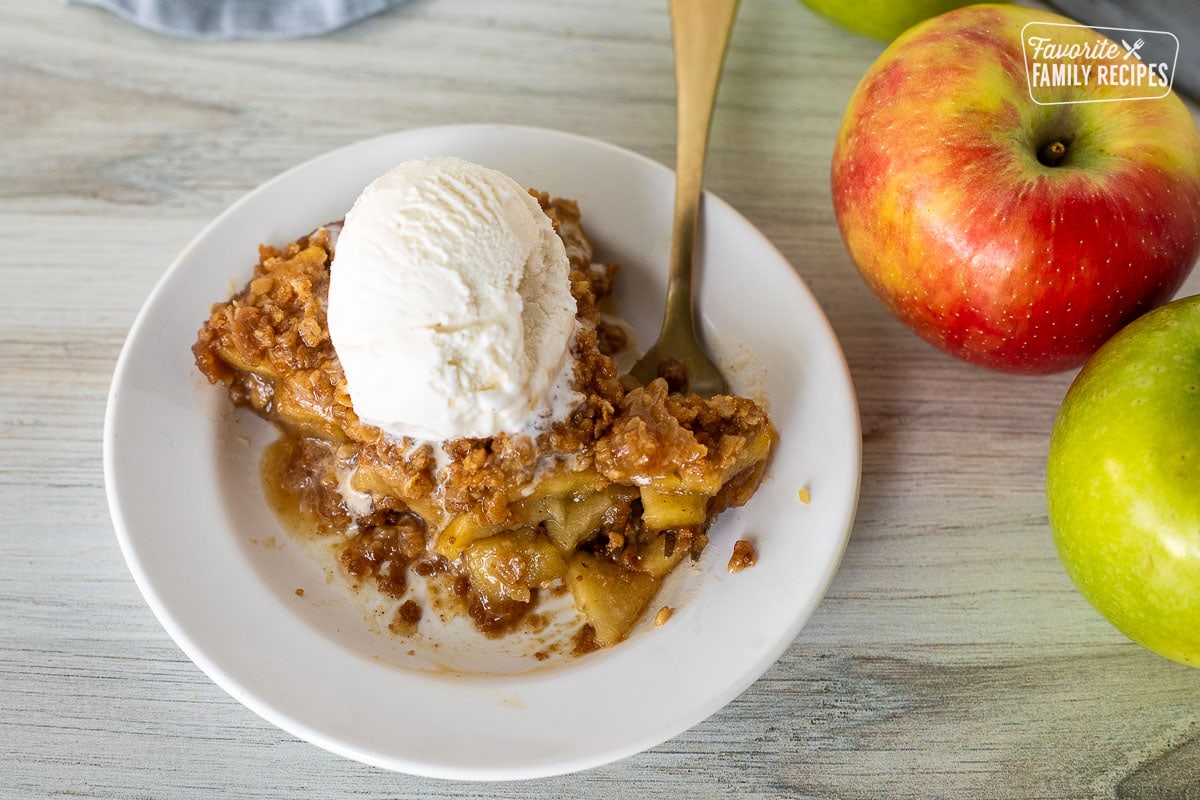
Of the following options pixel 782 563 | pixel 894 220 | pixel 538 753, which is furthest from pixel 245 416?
pixel 894 220

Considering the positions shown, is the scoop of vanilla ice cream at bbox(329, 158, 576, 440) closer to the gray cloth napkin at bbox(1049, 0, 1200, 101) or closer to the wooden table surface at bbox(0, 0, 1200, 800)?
the wooden table surface at bbox(0, 0, 1200, 800)

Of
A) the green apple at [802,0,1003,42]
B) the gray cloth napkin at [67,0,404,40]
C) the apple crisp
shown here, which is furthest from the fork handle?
the gray cloth napkin at [67,0,404,40]

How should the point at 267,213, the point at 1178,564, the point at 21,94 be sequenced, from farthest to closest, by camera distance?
the point at 21,94 < the point at 267,213 < the point at 1178,564

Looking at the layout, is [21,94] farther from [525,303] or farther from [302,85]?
[525,303]

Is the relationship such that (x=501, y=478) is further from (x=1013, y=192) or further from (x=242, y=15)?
(x=242, y=15)

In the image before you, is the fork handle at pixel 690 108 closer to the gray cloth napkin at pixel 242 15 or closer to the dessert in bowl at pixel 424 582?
the dessert in bowl at pixel 424 582

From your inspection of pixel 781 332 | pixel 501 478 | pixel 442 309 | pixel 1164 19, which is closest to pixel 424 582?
pixel 501 478

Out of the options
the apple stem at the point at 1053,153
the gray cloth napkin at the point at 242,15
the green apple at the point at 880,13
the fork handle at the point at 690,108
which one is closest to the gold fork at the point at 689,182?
the fork handle at the point at 690,108
